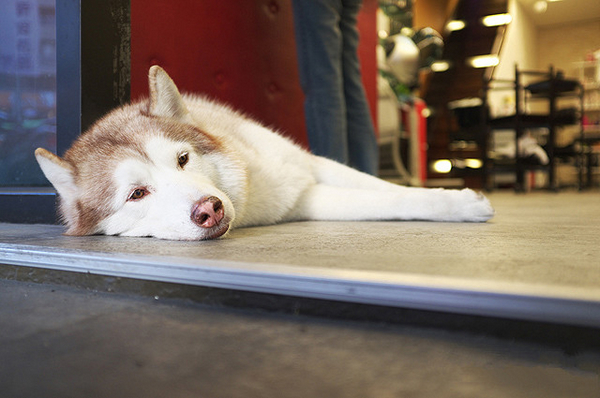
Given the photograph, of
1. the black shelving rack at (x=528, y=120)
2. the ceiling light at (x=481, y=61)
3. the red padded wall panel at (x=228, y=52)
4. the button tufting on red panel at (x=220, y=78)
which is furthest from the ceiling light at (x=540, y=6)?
the button tufting on red panel at (x=220, y=78)

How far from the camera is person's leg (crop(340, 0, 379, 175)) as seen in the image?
2531mm

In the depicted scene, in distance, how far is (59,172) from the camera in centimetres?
130

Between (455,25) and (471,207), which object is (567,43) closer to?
(455,25)

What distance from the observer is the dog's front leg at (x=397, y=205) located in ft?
4.68

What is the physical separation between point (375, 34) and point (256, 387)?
11.8 ft

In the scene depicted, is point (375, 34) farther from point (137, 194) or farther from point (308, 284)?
point (308, 284)

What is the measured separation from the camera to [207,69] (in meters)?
2.09

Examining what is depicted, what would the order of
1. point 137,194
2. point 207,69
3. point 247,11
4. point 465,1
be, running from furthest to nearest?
1. point 465,1
2. point 247,11
3. point 207,69
4. point 137,194

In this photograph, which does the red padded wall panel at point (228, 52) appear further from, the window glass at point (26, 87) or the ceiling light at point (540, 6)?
the ceiling light at point (540, 6)

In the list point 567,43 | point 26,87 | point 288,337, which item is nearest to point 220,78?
point 26,87

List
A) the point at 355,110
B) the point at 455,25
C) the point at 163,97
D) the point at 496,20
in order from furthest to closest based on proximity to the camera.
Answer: the point at 455,25
the point at 496,20
the point at 355,110
the point at 163,97

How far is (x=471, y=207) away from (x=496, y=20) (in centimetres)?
776

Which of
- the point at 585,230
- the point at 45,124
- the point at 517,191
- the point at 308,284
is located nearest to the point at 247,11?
the point at 45,124

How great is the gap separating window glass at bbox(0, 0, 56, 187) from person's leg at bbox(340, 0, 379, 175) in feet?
4.62
